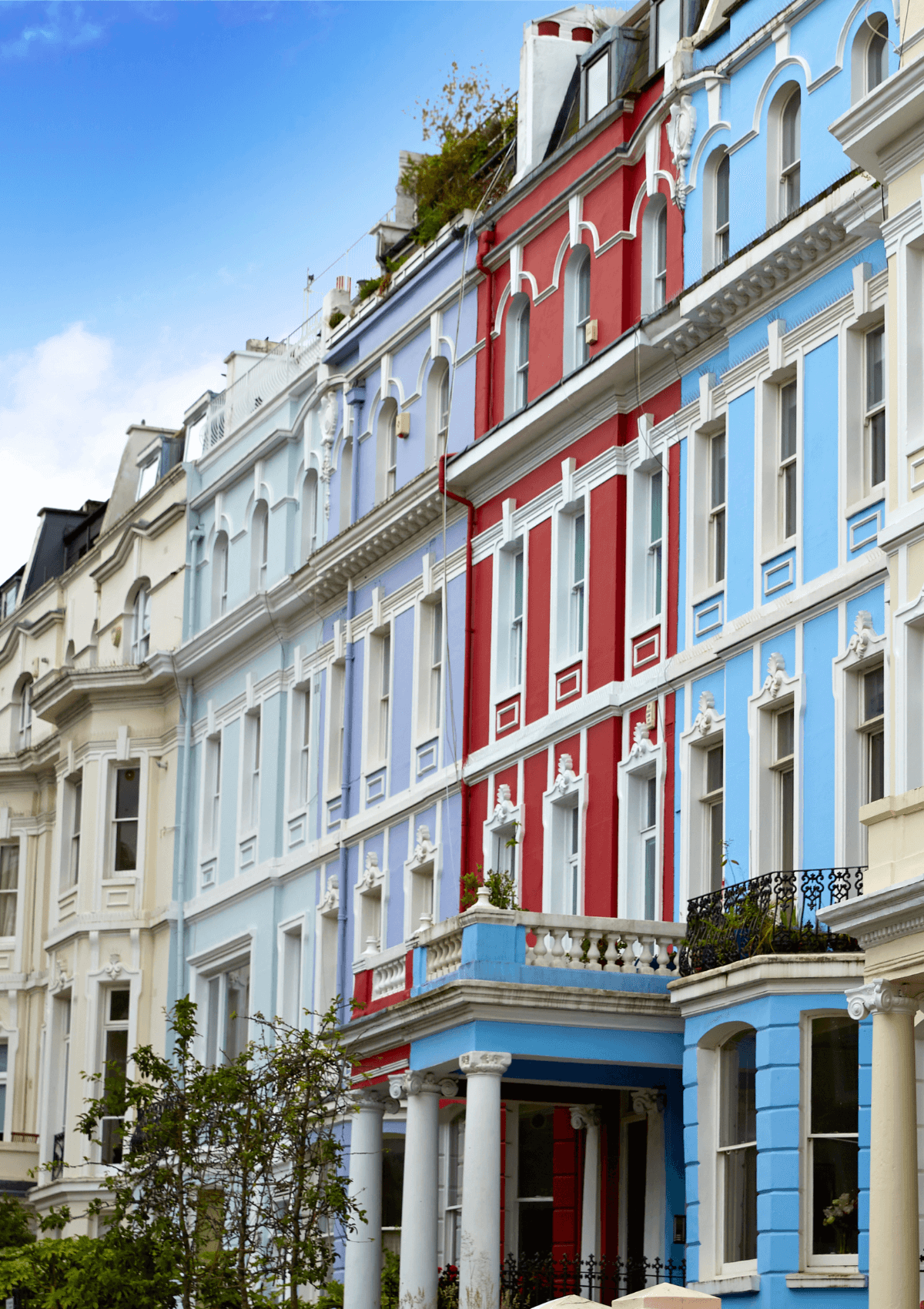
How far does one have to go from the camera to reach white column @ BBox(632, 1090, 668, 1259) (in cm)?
2681

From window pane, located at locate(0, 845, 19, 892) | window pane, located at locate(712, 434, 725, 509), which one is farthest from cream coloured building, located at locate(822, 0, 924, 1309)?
window pane, located at locate(0, 845, 19, 892)

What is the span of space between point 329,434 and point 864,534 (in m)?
16.0

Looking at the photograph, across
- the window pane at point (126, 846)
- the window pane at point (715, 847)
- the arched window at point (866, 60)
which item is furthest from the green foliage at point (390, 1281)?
the arched window at point (866, 60)

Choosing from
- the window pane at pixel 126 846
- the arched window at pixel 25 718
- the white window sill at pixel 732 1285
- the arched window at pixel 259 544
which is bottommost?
the white window sill at pixel 732 1285

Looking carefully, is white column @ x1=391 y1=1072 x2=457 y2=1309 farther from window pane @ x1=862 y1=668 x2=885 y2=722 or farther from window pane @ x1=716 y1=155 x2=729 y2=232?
window pane @ x1=716 y1=155 x2=729 y2=232

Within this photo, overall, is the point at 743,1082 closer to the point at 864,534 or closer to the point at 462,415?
the point at 864,534

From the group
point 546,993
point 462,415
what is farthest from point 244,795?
point 546,993

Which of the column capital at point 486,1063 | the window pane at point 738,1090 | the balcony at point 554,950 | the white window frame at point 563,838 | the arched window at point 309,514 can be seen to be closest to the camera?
the window pane at point 738,1090

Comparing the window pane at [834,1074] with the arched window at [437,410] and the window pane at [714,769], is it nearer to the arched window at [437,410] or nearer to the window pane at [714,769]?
the window pane at [714,769]

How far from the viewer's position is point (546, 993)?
2523cm

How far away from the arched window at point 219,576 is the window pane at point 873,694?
20.4m

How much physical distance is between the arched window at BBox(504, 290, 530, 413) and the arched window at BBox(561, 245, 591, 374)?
1.45 m

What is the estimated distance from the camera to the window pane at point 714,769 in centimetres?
2717

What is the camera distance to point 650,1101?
1066 inches
